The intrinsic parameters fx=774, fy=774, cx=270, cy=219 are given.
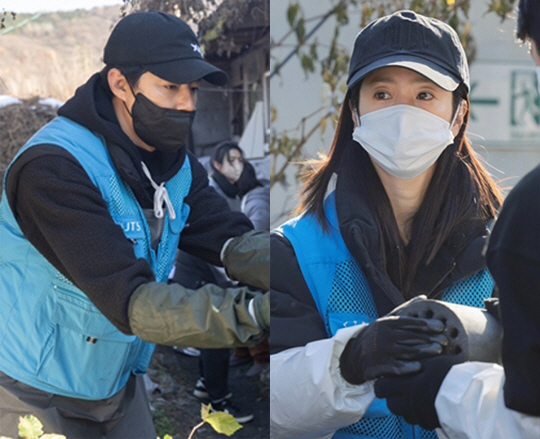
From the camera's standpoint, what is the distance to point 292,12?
5.80 feet

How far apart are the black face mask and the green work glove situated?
0.55 meters

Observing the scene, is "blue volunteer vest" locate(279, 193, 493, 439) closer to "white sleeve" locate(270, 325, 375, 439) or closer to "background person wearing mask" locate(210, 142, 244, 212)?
"white sleeve" locate(270, 325, 375, 439)

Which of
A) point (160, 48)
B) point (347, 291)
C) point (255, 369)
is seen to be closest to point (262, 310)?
point (347, 291)

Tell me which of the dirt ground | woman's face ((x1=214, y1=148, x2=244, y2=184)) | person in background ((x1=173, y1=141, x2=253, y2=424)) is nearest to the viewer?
the dirt ground

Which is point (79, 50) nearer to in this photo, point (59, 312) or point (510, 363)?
point (59, 312)

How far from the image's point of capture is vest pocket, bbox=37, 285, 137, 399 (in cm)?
215

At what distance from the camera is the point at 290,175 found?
1933mm

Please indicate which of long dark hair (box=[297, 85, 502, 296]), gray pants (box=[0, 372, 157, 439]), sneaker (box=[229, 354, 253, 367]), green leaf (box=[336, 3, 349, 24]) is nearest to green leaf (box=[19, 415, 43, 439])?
gray pants (box=[0, 372, 157, 439])

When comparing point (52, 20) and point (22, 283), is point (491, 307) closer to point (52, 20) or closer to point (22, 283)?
point (22, 283)

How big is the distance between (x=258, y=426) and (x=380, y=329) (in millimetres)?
1824

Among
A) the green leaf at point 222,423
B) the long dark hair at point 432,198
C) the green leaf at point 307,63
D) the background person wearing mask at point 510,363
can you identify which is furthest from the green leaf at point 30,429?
the green leaf at point 307,63

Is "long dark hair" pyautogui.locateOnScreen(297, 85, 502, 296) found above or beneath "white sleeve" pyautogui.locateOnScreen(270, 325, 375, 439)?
above

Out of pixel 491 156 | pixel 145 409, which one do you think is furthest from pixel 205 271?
pixel 491 156

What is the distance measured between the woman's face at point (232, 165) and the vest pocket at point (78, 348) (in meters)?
1.44
